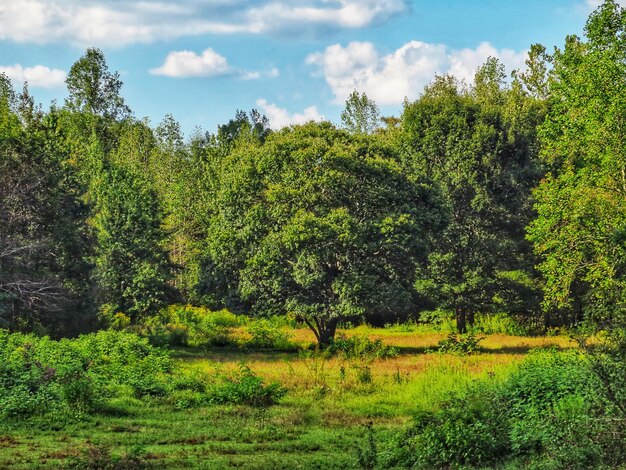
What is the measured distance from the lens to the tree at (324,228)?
110 feet

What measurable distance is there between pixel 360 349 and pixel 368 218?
22.0 feet

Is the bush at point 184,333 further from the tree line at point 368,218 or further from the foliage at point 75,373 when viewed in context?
the foliage at point 75,373

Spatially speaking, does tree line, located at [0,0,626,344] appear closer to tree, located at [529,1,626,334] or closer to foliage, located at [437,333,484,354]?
tree, located at [529,1,626,334]

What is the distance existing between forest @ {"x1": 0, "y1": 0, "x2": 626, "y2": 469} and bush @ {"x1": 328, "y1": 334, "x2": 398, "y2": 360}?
0.49 feet

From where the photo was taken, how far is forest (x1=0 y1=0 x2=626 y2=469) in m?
14.3

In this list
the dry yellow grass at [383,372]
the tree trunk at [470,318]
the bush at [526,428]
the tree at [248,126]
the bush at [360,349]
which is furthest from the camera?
the tree at [248,126]

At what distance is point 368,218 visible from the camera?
35.1 m

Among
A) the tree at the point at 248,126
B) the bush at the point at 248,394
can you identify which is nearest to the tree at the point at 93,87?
the tree at the point at 248,126

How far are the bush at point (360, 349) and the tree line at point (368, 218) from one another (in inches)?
63.1

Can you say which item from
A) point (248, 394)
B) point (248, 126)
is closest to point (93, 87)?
point (248, 126)

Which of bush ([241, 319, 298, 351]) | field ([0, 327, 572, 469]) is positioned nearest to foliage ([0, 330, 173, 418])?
field ([0, 327, 572, 469])

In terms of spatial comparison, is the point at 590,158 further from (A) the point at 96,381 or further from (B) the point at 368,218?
(A) the point at 96,381

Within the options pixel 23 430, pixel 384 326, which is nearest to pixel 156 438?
pixel 23 430

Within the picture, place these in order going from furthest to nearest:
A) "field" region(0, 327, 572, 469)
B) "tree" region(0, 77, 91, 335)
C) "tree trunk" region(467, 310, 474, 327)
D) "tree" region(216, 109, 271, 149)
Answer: "tree" region(216, 109, 271, 149) < "tree trunk" region(467, 310, 474, 327) < "tree" region(0, 77, 91, 335) < "field" region(0, 327, 572, 469)
